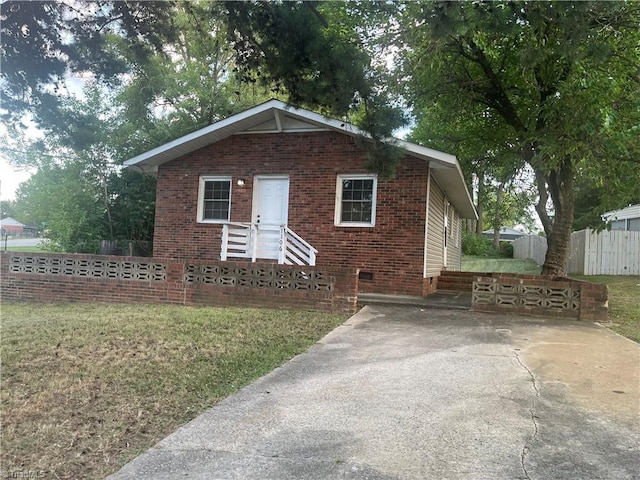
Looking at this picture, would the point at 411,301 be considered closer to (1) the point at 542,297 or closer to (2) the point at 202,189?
(1) the point at 542,297

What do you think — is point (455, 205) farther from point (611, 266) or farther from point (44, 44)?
point (44, 44)

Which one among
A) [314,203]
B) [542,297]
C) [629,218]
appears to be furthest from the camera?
[629,218]

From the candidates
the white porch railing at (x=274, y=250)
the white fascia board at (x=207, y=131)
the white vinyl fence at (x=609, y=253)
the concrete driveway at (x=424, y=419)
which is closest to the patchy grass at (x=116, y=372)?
the concrete driveway at (x=424, y=419)

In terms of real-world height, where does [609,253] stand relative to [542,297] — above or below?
above

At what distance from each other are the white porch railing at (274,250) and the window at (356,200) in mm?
1087

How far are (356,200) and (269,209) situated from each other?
2.29m

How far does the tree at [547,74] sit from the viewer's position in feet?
15.8

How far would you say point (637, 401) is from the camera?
4035 millimetres

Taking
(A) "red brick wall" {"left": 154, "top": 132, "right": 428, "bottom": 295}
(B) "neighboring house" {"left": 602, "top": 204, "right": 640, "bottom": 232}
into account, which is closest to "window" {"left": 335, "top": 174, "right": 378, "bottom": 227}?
(A) "red brick wall" {"left": 154, "top": 132, "right": 428, "bottom": 295}

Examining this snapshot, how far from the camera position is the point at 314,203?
11.4m

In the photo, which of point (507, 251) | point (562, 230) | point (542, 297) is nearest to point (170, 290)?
point (542, 297)

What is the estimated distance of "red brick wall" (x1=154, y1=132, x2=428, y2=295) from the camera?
10695 mm

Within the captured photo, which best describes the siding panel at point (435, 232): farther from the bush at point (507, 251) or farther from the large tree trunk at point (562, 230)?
the bush at point (507, 251)

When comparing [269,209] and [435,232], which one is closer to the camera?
[269,209]
